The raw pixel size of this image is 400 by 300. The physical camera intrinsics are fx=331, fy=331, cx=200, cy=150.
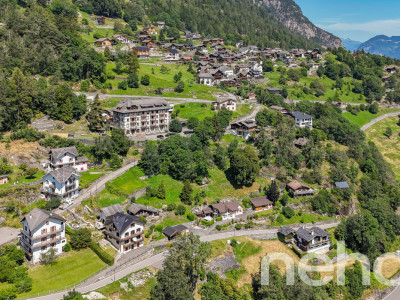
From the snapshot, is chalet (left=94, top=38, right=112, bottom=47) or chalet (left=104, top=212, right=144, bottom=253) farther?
chalet (left=94, top=38, right=112, bottom=47)

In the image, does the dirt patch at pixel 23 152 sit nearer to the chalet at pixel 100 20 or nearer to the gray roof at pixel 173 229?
the gray roof at pixel 173 229

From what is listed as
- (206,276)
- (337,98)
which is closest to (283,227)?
(206,276)

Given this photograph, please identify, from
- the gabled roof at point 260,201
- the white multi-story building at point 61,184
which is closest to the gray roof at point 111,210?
the white multi-story building at point 61,184

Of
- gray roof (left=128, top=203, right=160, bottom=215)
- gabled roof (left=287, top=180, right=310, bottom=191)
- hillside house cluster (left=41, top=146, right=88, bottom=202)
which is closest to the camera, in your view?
hillside house cluster (left=41, top=146, right=88, bottom=202)

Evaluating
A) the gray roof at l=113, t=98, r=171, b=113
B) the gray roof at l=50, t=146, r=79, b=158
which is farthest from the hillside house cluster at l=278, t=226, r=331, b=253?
the gray roof at l=113, t=98, r=171, b=113

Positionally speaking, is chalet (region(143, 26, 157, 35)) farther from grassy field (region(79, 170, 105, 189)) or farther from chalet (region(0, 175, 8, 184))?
chalet (region(0, 175, 8, 184))

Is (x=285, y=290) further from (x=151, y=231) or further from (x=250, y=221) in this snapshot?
(x=151, y=231)

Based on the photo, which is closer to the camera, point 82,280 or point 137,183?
point 82,280
